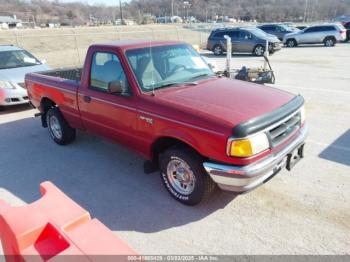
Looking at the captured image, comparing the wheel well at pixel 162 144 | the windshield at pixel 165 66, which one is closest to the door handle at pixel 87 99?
the windshield at pixel 165 66

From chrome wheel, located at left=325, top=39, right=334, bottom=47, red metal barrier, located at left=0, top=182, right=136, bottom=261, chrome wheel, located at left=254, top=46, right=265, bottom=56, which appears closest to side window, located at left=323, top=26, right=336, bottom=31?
chrome wheel, located at left=325, top=39, right=334, bottom=47

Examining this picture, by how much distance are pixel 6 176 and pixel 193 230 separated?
10.1ft

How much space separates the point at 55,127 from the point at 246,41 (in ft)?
55.3

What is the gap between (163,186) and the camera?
4.29 metres

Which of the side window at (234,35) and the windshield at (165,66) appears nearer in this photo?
the windshield at (165,66)

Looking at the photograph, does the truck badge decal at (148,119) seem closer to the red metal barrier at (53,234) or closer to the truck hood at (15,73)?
the red metal barrier at (53,234)

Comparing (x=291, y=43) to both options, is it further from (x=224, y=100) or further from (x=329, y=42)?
(x=224, y=100)

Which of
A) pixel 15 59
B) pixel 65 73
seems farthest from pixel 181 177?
pixel 15 59

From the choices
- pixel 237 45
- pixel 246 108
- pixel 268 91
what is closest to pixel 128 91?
pixel 246 108

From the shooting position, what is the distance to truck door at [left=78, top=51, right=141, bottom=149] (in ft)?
13.3

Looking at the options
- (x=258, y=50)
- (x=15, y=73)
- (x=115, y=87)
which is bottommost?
(x=258, y=50)

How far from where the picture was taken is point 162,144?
3910 mm

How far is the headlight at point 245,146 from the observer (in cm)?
306

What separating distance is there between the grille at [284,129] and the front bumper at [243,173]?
0.16m
